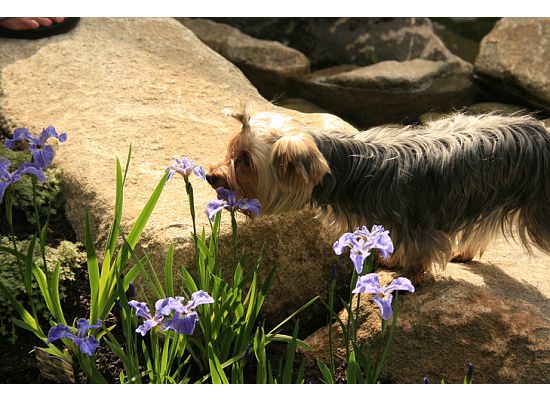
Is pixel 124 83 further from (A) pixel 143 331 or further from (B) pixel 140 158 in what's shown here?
(A) pixel 143 331

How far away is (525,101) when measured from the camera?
24.9 ft

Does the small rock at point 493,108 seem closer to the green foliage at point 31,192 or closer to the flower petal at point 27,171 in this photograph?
the green foliage at point 31,192

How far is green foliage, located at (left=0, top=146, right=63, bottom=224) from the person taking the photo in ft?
15.6

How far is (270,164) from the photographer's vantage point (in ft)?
14.0

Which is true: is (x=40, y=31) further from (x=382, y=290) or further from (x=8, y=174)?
(x=382, y=290)

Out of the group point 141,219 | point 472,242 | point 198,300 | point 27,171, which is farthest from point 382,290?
point 472,242

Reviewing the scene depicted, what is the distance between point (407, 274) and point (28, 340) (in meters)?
1.97

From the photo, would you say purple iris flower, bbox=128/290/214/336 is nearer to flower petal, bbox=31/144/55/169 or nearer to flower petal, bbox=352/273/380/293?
flower petal, bbox=352/273/380/293

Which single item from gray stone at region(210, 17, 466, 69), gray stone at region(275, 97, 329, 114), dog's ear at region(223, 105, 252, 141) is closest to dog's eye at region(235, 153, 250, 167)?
dog's ear at region(223, 105, 252, 141)

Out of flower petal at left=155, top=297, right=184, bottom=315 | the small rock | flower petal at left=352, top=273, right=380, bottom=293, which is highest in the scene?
flower petal at left=352, top=273, right=380, bottom=293

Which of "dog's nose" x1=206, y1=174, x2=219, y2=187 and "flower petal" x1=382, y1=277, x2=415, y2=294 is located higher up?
"flower petal" x1=382, y1=277, x2=415, y2=294

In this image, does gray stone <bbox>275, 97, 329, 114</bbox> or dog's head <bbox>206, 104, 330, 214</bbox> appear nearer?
dog's head <bbox>206, 104, 330, 214</bbox>

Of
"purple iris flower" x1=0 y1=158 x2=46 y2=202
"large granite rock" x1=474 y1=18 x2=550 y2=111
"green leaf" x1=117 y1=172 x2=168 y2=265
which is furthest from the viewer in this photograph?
"large granite rock" x1=474 y1=18 x2=550 y2=111

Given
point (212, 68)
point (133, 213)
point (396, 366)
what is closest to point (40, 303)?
point (133, 213)
